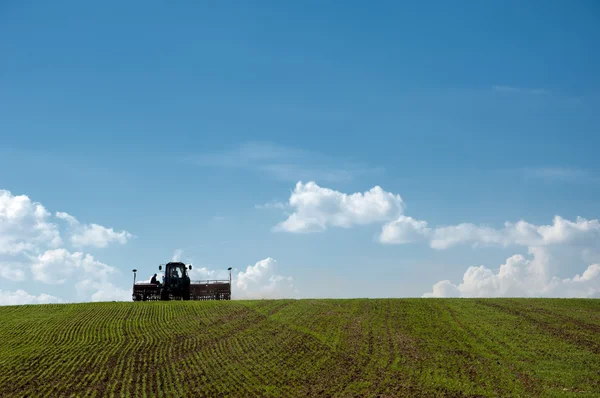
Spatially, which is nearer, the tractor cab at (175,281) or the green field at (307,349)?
the green field at (307,349)

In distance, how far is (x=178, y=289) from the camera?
60656 mm

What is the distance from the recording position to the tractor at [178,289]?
6053 centimetres

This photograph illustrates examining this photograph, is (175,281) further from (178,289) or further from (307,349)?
(307,349)

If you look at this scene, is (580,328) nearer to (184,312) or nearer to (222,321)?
(222,321)

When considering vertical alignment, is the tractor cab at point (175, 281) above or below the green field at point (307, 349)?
above

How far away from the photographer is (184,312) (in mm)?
51469

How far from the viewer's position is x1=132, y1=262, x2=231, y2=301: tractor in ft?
199

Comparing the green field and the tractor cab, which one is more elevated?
the tractor cab

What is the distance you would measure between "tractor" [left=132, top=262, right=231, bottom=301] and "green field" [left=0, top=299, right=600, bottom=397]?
614 cm

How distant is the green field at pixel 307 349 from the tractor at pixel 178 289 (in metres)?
6.14

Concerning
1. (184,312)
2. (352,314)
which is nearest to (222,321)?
(184,312)

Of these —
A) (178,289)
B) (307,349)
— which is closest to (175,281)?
(178,289)

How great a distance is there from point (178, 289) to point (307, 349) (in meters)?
28.3

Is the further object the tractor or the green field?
the tractor
